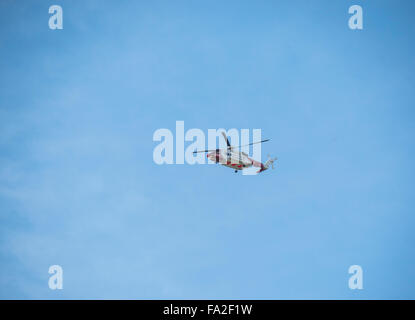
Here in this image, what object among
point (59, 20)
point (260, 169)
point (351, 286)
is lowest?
point (351, 286)

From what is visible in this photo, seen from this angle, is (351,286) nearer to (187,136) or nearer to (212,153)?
(212,153)

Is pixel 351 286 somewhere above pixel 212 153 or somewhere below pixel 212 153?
below
